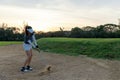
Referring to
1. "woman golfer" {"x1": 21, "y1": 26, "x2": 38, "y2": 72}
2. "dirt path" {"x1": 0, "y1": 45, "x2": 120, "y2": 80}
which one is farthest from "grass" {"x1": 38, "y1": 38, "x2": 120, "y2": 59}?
"woman golfer" {"x1": 21, "y1": 26, "x2": 38, "y2": 72}

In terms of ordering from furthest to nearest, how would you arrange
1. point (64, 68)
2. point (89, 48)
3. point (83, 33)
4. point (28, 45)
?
1. point (83, 33)
2. point (89, 48)
3. point (64, 68)
4. point (28, 45)

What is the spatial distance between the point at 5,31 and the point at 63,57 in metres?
15.4

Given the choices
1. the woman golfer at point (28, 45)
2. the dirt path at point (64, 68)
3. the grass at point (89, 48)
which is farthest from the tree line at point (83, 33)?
the woman golfer at point (28, 45)

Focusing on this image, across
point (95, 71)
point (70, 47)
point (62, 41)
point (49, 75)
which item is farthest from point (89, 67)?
point (62, 41)

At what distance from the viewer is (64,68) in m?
11.5

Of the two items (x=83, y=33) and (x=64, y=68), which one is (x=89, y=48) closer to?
(x=64, y=68)

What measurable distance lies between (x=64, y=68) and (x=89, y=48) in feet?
12.2

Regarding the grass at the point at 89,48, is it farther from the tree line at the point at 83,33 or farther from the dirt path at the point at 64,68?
the tree line at the point at 83,33

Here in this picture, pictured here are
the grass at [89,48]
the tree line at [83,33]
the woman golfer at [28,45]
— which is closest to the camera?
the woman golfer at [28,45]

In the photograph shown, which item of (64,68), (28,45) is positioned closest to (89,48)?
(64,68)

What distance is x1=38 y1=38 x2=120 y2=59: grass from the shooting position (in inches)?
546

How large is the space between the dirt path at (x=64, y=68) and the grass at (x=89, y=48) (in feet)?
2.92

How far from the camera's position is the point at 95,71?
10859mm

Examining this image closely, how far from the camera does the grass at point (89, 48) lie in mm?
13871
